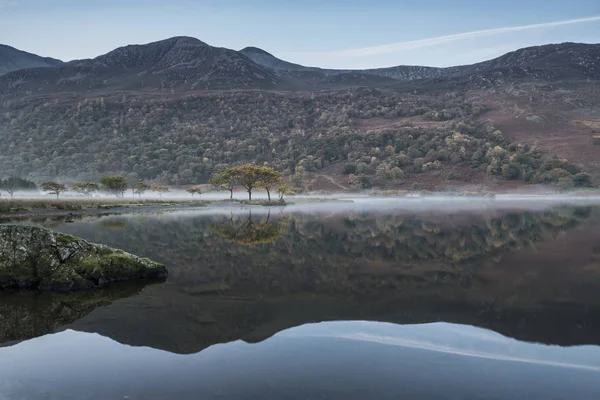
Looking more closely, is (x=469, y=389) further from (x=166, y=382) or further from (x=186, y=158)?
(x=186, y=158)

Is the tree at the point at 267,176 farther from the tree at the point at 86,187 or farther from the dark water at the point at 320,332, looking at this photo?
the dark water at the point at 320,332

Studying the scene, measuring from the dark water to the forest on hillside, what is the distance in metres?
116

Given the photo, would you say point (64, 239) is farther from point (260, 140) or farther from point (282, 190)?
point (260, 140)

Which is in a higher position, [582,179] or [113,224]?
[582,179]

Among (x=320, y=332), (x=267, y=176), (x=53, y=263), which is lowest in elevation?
(x=320, y=332)

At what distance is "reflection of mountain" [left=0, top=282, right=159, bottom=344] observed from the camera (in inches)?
429

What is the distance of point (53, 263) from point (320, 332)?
9429 mm

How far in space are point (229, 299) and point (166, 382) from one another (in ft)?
18.3

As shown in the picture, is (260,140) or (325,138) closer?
(325,138)

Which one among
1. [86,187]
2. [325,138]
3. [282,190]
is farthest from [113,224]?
[325,138]

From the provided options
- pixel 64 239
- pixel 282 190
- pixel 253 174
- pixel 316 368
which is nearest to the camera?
pixel 316 368

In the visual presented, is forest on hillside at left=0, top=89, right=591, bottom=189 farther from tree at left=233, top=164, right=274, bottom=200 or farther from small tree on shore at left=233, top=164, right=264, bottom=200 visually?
small tree on shore at left=233, top=164, right=264, bottom=200

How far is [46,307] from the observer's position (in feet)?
42.0

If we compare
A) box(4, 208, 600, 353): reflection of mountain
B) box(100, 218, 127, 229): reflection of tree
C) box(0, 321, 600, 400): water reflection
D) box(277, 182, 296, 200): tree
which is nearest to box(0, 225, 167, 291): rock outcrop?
box(4, 208, 600, 353): reflection of mountain
